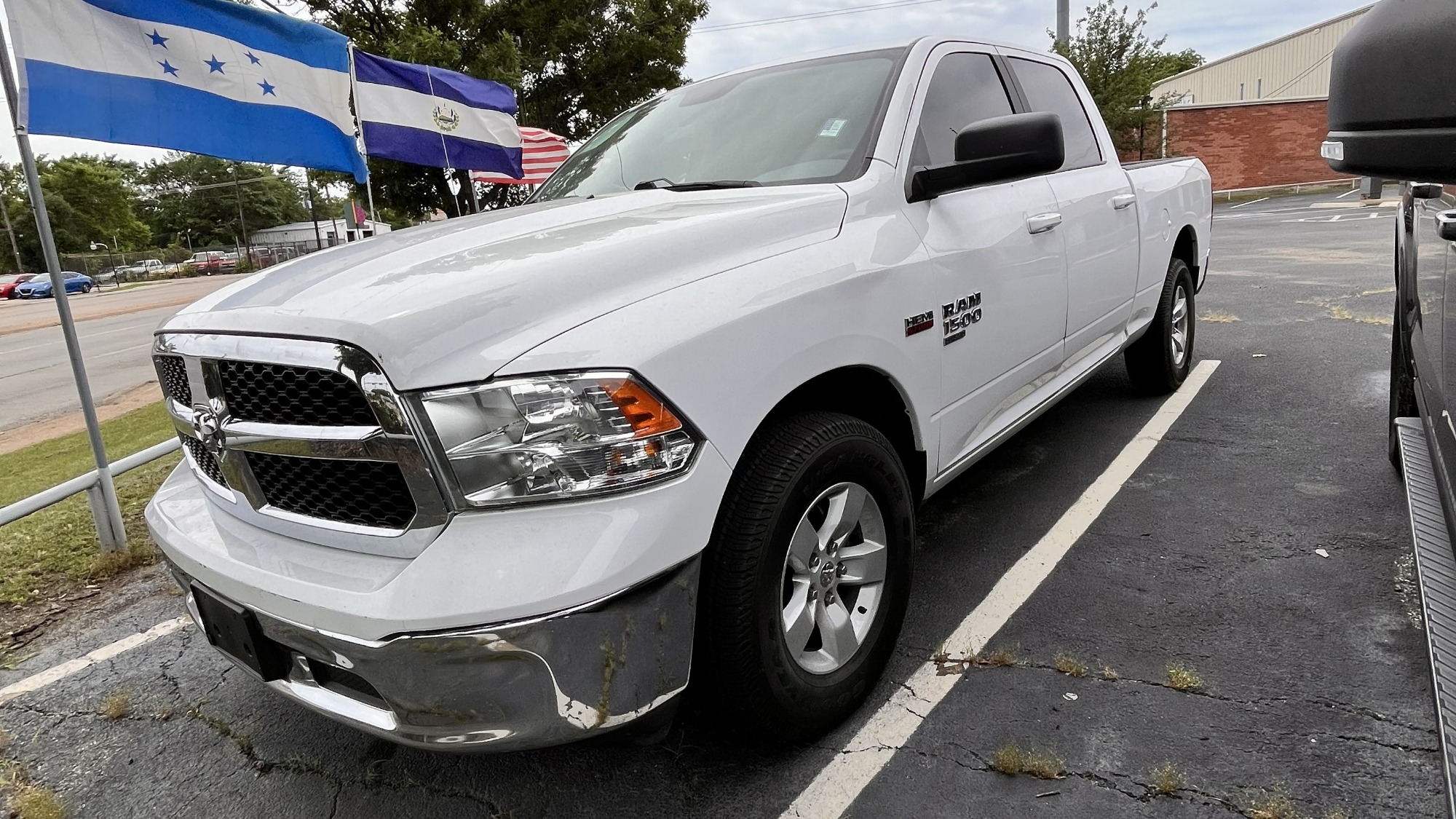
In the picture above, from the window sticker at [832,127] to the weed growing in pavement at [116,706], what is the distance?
2865 millimetres

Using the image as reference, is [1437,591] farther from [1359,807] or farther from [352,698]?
[352,698]

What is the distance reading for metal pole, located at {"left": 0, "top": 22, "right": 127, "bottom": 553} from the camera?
11.6 ft

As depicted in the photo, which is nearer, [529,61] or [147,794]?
[147,794]

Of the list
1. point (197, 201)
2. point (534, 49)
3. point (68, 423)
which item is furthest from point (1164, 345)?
point (197, 201)

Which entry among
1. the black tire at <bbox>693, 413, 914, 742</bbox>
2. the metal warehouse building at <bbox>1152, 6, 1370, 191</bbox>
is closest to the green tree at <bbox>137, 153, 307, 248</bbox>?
the metal warehouse building at <bbox>1152, 6, 1370, 191</bbox>

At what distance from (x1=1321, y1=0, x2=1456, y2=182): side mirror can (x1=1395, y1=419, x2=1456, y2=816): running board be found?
3.62 ft

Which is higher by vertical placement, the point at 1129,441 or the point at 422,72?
the point at 422,72

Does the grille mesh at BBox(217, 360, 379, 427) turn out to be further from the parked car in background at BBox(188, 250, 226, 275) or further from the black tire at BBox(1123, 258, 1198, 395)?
the parked car in background at BBox(188, 250, 226, 275)

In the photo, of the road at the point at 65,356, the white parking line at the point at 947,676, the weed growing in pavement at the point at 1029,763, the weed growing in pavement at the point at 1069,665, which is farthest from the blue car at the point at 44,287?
the weed growing in pavement at the point at 1029,763

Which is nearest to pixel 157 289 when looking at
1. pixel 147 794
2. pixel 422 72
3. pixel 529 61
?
pixel 529 61

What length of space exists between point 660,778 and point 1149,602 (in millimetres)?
1686

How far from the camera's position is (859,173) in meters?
2.57

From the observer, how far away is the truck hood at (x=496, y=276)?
5.49ft

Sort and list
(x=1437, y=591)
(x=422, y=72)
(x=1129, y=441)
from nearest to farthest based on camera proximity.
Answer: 1. (x=1437, y=591)
2. (x=1129, y=441)
3. (x=422, y=72)
